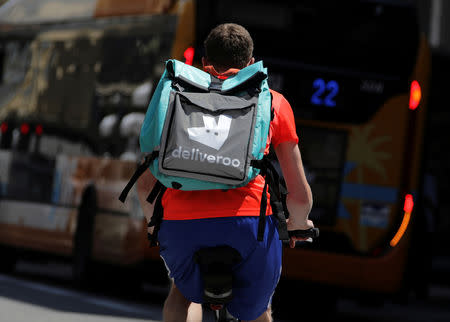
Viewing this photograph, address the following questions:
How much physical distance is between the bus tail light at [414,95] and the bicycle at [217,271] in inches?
265

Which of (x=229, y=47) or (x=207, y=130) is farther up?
(x=229, y=47)

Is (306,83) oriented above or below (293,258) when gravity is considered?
above

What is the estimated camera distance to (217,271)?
12.6 ft

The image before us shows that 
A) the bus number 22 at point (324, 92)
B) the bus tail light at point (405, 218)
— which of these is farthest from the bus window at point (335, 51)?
the bus tail light at point (405, 218)

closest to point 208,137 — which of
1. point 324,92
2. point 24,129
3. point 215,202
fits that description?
point 215,202

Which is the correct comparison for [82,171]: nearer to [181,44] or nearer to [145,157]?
[181,44]

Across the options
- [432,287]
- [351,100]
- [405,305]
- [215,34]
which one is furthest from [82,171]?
[432,287]

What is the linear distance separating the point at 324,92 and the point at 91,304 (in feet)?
9.36

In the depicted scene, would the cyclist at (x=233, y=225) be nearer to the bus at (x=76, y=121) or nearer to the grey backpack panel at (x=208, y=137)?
the grey backpack panel at (x=208, y=137)

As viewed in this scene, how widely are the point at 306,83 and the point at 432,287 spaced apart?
12.0 metres

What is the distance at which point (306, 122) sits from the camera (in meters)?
10.4

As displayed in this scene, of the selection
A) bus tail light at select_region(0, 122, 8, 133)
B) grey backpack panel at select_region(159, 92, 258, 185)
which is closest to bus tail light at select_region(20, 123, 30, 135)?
bus tail light at select_region(0, 122, 8, 133)

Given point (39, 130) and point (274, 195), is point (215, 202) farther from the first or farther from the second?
point (39, 130)

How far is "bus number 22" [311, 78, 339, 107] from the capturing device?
10391 mm
